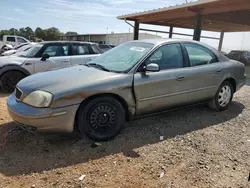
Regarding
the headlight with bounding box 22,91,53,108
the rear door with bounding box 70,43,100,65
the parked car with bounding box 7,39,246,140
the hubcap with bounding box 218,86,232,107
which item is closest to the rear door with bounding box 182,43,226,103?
the parked car with bounding box 7,39,246,140

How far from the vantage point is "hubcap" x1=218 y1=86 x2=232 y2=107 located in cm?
508

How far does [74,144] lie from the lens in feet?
11.6

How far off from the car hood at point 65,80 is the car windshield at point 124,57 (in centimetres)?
26

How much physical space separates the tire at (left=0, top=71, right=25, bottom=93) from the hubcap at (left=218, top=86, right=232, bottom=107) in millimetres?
5404

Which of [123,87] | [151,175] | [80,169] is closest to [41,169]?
[80,169]

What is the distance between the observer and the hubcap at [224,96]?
5.08m

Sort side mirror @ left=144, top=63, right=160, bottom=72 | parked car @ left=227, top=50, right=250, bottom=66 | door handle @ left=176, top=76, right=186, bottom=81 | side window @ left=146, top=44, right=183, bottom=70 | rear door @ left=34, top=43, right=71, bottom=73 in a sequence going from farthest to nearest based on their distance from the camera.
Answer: parked car @ left=227, top=50, right=250, bottom=66 → rear door @ left=34, top=43, right=71, bottom=73 → door handle @ left=176, top=76, right=186, bottom=81 → side window @ left=146, top=44, right=183, bottom=70 → side mirror @ left=144, top=63, right=160, bottom=72

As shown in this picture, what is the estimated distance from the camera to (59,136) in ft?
12.4

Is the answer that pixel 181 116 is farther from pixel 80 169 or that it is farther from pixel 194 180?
pixel 80 169

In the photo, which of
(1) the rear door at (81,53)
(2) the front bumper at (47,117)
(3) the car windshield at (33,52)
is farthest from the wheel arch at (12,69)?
(2) the front bumper at (47,117)

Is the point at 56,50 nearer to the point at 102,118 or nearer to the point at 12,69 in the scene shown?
the point at 12,69

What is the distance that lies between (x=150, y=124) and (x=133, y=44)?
1546 mm

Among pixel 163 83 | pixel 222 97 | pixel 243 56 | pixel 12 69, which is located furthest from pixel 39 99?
pixel 243 56

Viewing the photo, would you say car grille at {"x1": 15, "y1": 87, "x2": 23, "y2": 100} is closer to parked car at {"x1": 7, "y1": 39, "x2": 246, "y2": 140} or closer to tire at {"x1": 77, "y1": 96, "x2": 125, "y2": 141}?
parked car at {"x1": 7, "y1": 39, "x2": 246, "y2": 140}
